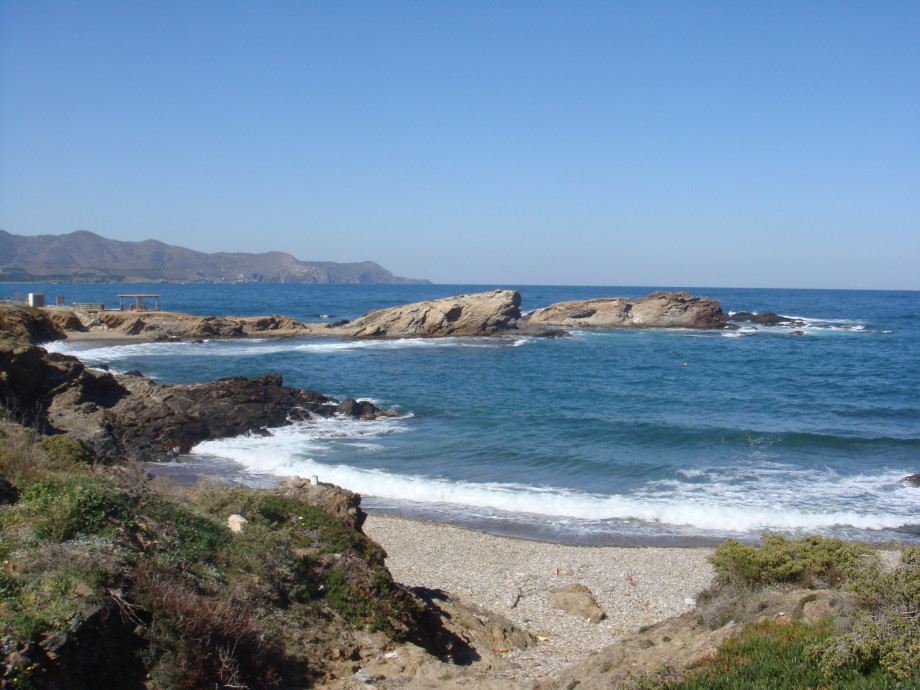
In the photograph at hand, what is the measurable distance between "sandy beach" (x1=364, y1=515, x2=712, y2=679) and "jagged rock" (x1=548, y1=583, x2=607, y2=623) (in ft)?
0.45

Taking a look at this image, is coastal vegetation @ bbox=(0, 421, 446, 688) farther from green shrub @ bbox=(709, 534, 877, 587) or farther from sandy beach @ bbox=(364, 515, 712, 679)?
green shrub @ bbox=(709, 534, 877, 587)

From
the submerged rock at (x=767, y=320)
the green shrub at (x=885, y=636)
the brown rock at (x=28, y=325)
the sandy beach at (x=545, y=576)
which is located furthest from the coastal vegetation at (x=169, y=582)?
the submerged rock at (x=767, y=320)

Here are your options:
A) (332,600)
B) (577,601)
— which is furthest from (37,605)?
(577,601)

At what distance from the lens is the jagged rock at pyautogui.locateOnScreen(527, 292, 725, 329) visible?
231 ft

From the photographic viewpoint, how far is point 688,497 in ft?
58.1

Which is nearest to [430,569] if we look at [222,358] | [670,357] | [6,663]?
[6,663]

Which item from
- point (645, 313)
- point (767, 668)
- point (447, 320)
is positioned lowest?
point (767, 668)

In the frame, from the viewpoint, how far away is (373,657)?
300 inches

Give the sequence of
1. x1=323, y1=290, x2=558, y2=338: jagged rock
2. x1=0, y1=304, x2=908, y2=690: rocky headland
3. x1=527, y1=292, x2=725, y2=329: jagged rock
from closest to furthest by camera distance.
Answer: x1=0, y1=304, x2=908, y2=690: rocky headland, x1=323, y1=290, x2=558, y2=338: jagged rock, x1=527, y1=292, x2=725, y2=329: jagged rock

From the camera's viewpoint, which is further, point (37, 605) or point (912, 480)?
point (912, 480)

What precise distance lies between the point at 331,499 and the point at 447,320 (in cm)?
4934

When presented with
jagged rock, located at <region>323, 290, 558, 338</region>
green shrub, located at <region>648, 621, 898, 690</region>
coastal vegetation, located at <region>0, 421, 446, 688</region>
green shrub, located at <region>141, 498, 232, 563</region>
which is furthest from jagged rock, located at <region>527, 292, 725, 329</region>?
green shrub, located at <region>648, 621, 898, 690</region>

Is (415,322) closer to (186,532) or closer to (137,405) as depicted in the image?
(137,405)

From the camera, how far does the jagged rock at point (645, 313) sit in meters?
70.4
